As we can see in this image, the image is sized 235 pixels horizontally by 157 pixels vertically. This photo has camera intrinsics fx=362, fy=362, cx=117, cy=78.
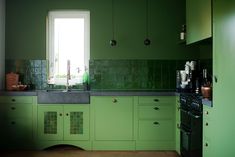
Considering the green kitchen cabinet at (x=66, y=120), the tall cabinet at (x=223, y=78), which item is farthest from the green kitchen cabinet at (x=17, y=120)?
the tall cabinet at (x=223, y=78)

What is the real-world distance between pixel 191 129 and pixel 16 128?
2.53m

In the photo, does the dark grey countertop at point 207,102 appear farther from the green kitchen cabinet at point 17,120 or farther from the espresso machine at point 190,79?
the green kitchen cabinet at point 17,120

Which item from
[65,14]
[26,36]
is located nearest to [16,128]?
[26,36]

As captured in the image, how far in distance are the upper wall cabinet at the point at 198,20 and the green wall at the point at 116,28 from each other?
0.65 m

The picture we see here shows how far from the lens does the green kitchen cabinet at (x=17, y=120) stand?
511 cm

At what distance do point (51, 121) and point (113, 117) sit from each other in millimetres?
878

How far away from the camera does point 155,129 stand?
5.10 m

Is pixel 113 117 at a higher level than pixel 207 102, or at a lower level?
lower

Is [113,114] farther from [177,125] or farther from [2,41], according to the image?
[2,41]

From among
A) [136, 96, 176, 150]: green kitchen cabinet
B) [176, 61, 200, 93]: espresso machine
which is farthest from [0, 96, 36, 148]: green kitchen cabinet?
[176, 61, 200, 93]: espresso machine

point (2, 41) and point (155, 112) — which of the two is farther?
point (2, 41)

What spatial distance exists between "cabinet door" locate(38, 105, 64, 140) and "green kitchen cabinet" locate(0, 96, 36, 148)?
0.38 ft

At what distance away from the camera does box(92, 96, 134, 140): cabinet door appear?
509 centimetres

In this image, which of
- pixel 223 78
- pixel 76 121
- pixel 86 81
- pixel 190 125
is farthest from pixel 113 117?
pixel 223 78
